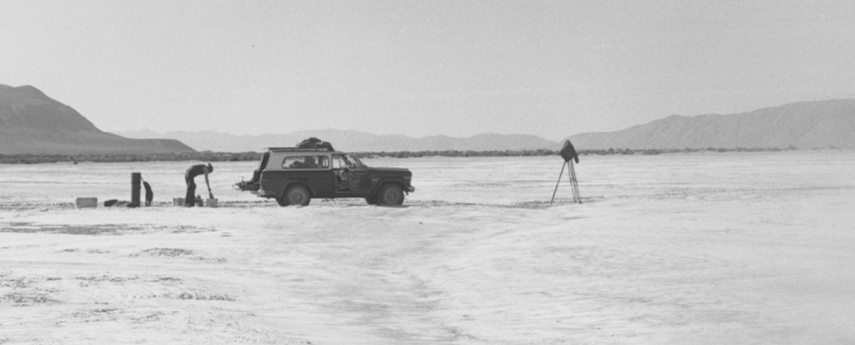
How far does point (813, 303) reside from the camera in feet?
38.4

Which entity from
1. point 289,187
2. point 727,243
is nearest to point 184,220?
point 289,187

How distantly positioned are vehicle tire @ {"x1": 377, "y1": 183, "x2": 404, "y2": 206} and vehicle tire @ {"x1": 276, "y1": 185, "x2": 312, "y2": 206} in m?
1.97

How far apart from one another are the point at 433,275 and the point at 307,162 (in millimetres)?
14687

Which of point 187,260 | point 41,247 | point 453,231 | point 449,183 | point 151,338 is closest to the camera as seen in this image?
point 151,338

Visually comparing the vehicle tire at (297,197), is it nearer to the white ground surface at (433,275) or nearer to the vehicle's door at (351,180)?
the vehicle's door at (351,180)

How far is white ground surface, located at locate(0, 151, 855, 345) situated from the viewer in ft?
34.4

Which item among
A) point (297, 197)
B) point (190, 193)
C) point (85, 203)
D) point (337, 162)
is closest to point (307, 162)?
point (337, 162)

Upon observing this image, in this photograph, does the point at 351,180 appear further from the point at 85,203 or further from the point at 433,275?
the point at 433,275

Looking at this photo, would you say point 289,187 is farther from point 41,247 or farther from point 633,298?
point 633,298

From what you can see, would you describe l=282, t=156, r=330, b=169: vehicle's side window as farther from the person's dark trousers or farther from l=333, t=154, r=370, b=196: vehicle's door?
the person's dark trousers

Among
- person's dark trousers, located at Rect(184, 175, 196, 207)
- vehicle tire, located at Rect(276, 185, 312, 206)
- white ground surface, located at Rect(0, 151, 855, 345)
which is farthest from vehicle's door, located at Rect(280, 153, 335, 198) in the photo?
person's dark trousers, located at Rect(184, 175, 196, 207)

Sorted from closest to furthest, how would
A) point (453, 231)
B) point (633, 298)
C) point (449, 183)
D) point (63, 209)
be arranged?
point (633, 298)
point (453, 231)
point (63, 209)
point (449, 183)

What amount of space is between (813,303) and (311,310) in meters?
5.46

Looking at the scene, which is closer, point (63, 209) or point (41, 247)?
point (41, 247)
